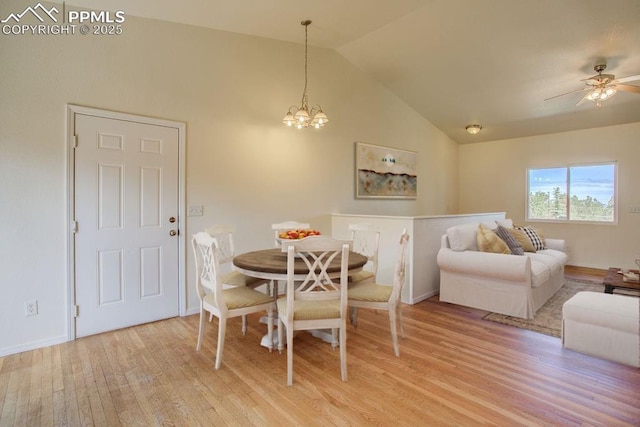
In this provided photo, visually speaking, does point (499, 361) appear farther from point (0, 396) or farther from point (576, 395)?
point (0, 396)

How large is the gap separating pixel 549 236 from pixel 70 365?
7434 millimetres

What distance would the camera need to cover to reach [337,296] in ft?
7.83

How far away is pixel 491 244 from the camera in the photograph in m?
3.91

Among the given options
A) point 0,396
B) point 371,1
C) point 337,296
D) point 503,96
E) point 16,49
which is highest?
point 371,1

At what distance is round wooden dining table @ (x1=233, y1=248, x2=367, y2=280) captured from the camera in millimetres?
2484

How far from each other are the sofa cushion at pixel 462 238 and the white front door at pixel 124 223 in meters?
A: 3.18

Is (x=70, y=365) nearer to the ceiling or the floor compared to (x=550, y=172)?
nearer to the floor

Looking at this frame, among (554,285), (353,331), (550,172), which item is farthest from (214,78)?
(550,172)

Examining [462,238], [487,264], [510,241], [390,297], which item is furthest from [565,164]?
[390,297]

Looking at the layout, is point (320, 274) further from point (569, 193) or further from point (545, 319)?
point (569, 193)

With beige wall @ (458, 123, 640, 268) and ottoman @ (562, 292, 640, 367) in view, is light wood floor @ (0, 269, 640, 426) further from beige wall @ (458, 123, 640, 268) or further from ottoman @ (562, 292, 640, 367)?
beige wall @ (458, 123, 640, 268)

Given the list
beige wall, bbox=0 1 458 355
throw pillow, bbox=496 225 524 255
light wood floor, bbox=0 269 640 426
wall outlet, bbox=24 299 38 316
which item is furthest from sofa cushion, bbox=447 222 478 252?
wall outlet, bbox=24 299 38 316

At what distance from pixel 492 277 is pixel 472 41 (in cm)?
294

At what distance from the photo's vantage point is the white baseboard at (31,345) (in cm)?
271
